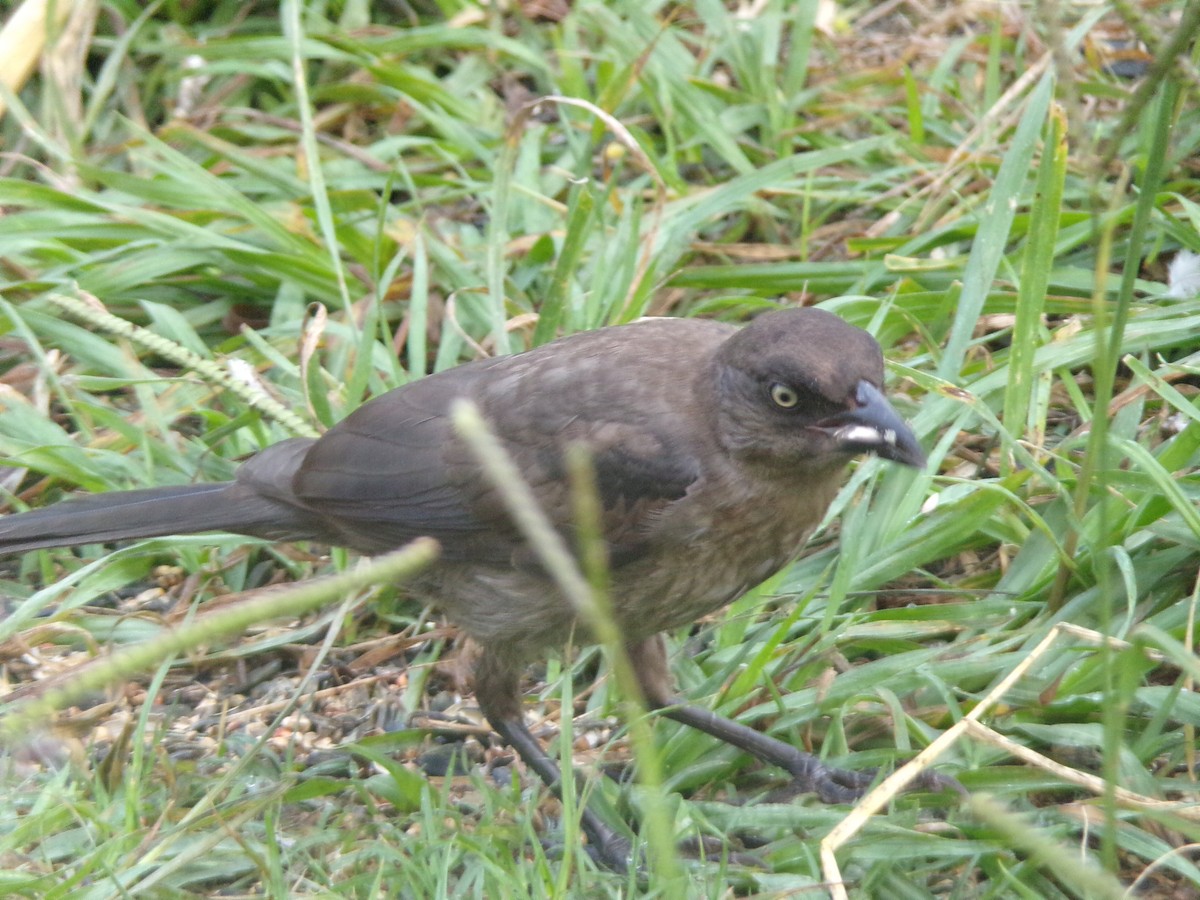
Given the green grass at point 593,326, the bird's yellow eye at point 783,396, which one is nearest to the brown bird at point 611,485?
the bird's yellow eye at point 783,396

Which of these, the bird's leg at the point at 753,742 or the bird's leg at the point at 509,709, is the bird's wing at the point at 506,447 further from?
the bird's leg at the point at 753,742

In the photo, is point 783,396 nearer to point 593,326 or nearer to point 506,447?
point 506,447

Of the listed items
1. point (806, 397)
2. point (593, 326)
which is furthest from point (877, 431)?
point (593, 326)

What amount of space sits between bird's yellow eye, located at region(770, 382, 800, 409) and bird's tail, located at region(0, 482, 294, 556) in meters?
1.33

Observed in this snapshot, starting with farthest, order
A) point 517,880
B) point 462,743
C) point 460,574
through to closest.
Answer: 1. point 462,743
2. point 460,574
3. point 517,880

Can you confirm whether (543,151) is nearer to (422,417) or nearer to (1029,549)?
(422,417)

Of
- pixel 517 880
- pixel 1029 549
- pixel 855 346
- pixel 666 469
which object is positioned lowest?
pixel 517 880

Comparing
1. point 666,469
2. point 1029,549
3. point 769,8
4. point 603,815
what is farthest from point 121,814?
point 769,8

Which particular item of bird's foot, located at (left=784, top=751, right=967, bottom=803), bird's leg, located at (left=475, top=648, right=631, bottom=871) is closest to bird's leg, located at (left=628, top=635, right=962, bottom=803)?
bird's foot, located at (left=784, top=751, right=967, bottom=803)

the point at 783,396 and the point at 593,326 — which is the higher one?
the point at 783,396

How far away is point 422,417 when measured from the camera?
3609 millimetres

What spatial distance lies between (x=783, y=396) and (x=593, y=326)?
1.37m

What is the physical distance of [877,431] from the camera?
301cm

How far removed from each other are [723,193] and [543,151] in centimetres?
90
